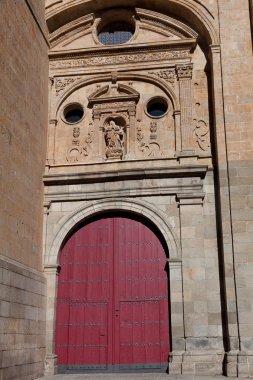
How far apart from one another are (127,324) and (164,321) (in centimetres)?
80

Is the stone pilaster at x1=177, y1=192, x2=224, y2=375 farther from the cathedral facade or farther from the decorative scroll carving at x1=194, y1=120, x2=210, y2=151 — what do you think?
the decorative scroll carving at x1=194, y1=120, x2=210, y2=151

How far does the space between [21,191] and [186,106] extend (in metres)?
4.39

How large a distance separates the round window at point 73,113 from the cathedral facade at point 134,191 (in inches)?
1.4

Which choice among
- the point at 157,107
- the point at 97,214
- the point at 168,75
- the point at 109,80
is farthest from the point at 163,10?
the point at 97,214

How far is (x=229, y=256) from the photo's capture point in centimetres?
1073

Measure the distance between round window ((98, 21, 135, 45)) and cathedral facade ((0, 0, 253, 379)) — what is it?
158mm

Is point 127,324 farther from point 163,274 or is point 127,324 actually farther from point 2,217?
point 2,217

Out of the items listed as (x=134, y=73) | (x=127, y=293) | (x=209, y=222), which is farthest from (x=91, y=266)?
(x=134, y=73)

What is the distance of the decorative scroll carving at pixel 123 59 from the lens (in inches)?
505

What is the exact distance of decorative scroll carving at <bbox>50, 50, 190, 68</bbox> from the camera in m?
12.8

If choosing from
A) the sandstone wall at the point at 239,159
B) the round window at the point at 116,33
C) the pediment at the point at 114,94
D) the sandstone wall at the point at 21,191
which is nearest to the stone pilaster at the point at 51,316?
the sandstone wall at the point at 21,191

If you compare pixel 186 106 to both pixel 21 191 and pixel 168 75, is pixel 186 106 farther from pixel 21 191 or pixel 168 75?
pixel 21 191

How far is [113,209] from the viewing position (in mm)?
11789

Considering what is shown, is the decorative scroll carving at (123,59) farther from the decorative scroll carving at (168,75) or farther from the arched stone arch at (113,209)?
the arched stone arch at (113,209)
